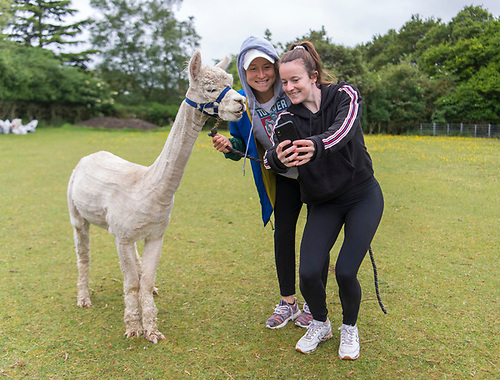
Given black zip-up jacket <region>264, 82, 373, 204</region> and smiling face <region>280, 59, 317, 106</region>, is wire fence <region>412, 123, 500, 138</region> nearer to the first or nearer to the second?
black zip-up jacket <region>264, 82, 373, 204</region>

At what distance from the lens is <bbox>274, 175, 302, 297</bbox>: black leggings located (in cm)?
335

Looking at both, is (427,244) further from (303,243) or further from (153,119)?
(153,119)

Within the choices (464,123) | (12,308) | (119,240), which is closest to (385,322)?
(119,240)

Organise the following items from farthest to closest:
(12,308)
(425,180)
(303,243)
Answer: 1. (425,180)
2. (12,308)
3. (303,243)

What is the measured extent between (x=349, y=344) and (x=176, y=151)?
2012 mm

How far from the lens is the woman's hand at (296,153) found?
2.37m

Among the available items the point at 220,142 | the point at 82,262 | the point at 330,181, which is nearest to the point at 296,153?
the point at 330,181

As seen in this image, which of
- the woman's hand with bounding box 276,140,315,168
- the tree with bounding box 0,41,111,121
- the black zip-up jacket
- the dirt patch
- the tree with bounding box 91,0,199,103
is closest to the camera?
the woman's hand with bounding box 276,140,315,168

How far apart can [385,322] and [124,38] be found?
4550cm

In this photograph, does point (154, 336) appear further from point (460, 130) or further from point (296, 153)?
point (460, 130)

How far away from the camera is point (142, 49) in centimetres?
4238

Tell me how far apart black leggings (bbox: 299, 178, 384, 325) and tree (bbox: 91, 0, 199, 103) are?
137 ft

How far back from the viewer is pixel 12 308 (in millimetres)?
3893

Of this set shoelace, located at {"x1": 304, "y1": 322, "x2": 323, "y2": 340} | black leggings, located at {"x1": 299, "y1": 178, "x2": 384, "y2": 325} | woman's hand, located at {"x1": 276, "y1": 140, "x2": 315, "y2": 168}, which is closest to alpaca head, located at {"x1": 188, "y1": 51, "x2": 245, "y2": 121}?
woman's hand, located at {"x1": 276, "y1": 140, "x2": 315, "y2": 168}
